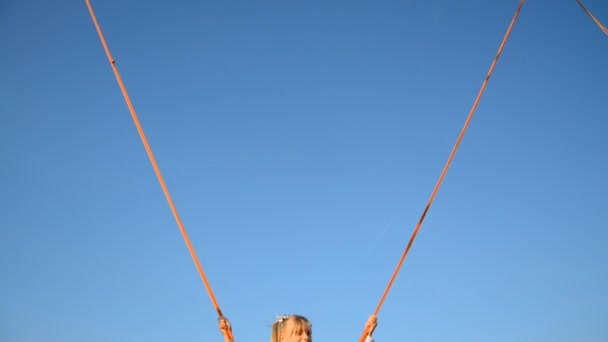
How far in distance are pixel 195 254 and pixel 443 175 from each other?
333cm

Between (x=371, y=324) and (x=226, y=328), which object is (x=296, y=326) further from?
(x=226, y=328)

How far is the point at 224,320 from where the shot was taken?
431 cm

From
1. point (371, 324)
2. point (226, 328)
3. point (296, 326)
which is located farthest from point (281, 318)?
point (226, 328)

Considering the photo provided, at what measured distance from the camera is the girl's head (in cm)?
516

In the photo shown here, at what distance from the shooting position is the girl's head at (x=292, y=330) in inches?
203

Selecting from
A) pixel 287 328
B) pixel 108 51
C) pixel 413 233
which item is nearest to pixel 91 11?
pixel 108 51

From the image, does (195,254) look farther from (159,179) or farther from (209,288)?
(159,179)

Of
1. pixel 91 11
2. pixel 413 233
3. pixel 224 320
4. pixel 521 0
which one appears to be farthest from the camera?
pixel 521 0

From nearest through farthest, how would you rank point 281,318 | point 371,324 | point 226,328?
point 226,328 → point 371,324 → point 281,318

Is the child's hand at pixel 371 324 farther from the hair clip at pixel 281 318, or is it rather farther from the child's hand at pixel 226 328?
the child's hand at pixel 226 328

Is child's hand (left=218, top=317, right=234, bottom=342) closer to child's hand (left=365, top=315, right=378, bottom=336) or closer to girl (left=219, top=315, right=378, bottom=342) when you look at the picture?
girl (left=219, top=315, right=378, bottom=342)

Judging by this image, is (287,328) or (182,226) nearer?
(182,226)

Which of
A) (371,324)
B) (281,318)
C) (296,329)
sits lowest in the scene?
(371,324)

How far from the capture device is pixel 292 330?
5.19 meters
